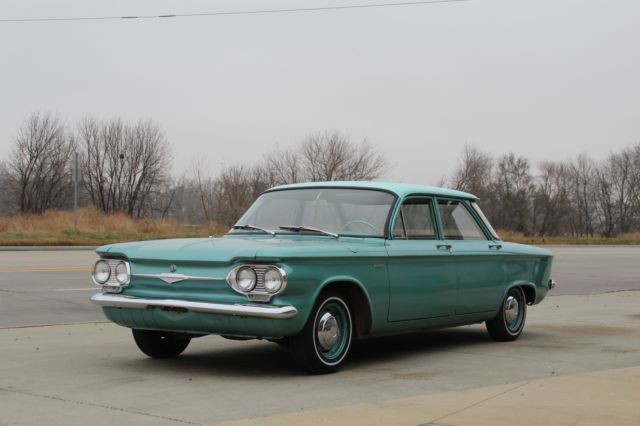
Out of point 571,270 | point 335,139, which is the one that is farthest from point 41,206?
point 571,270

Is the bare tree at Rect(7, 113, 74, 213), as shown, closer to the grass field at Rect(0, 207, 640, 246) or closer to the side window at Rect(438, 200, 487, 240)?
the grass field at Rect(0, 207, 640, 246)

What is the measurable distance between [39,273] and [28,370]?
1109 centimetres

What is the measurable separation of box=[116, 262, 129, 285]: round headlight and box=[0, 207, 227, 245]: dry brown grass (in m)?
25.1

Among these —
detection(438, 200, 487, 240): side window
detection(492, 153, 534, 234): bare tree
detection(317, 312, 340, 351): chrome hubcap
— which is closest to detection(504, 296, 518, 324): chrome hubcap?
detection(438, 200, 487, 240): side window

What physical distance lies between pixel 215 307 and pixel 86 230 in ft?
104

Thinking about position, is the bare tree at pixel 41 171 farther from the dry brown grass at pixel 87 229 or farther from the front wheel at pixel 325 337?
A: the front wheel at pixel 325 337

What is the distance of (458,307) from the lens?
803 centimetres

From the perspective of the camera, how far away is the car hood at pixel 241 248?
20.4ft

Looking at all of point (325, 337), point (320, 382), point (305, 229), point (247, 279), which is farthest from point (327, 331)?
point (305, 229)

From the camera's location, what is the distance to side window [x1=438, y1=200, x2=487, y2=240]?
8328 millimetres

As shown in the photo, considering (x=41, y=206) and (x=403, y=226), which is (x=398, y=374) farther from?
(x=41, y=206)

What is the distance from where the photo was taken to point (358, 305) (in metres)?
6.95

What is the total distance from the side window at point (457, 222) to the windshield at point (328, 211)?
0.85 metres

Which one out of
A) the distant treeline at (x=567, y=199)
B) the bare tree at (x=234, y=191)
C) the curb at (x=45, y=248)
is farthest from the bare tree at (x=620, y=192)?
the curb at (x=45, y=248)
